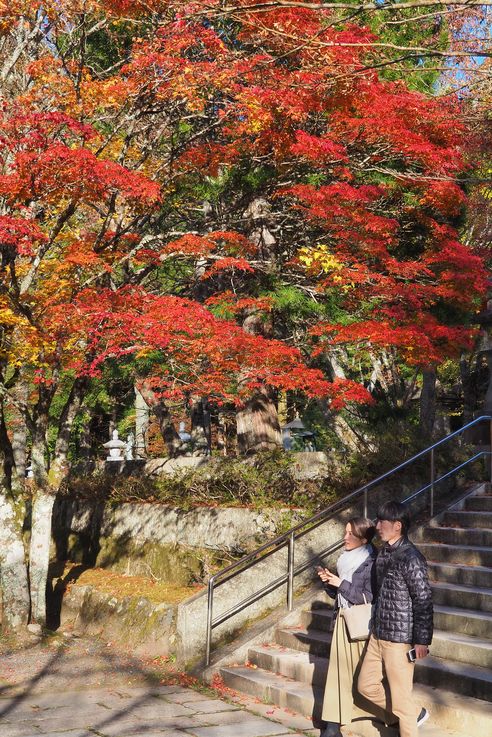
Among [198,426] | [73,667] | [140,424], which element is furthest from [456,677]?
[140,424]

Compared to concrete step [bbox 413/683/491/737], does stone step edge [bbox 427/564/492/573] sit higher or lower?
higher

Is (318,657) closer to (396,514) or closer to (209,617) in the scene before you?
(209,617)

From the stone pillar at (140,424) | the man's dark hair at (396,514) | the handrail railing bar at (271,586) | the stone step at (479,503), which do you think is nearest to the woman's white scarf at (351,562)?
the man's dark hair at (396,514)

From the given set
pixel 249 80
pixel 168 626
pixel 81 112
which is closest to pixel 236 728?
pixel 168 626

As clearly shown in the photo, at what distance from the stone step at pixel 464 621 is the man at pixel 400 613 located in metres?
1.63

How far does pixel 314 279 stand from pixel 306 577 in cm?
660

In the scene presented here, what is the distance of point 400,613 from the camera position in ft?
20.2

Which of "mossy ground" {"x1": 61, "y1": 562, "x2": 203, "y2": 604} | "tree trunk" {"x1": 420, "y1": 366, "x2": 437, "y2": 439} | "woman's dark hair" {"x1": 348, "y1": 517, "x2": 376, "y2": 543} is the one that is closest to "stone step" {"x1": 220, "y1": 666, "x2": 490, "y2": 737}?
"woman's dark hair" {"x1": 348, "y1": 517, "x2": 376, "y2": 543}

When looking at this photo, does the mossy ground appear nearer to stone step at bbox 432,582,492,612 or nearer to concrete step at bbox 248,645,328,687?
concrete step at bbox 248,645,328,687

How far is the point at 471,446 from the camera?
1181cm

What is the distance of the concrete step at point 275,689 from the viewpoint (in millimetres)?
7854

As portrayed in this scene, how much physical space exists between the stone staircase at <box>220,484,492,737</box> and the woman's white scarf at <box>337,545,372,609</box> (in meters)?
1.12

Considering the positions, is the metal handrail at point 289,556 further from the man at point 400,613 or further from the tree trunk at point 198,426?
the tree trunk at point 198,426

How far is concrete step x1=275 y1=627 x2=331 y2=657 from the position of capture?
28.9ft
